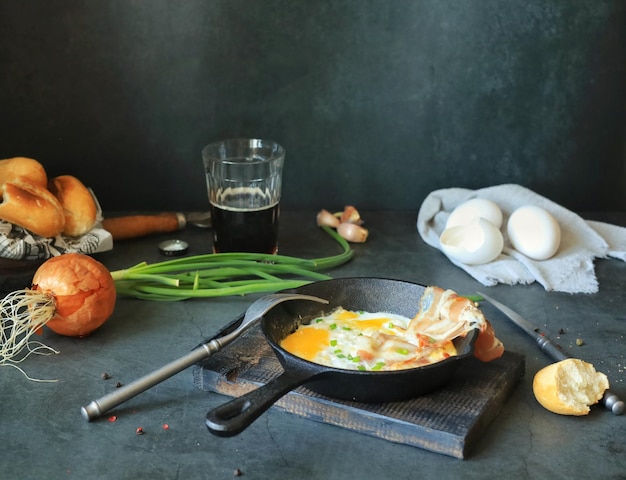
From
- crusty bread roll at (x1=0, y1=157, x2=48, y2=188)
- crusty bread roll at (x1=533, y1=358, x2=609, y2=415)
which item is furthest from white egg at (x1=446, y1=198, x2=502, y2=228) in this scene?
crusty bread roll at (x1=0, y1=157, x2=48, y2=188)

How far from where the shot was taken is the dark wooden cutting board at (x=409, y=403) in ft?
3.25

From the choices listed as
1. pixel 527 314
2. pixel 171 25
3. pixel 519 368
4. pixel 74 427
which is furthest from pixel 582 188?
pixel 74 427

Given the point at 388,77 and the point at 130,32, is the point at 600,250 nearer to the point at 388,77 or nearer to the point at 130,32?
the point at 388,77

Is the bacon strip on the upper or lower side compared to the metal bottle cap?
upper

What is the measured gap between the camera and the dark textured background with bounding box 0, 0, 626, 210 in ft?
5.86

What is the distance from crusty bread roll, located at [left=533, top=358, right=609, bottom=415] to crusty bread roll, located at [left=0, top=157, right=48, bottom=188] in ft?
3.31

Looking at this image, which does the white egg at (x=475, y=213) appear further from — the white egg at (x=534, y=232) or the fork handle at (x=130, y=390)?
the fork handle at (x=130, y=390)

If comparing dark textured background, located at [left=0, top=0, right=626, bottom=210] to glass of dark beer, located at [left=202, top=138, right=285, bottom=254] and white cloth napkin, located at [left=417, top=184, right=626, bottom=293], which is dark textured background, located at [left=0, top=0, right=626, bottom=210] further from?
glass of dark beer, located at [left=202, top=138, right=285, bottom=254]

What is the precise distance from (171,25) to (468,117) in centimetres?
71

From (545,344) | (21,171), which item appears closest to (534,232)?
(545,344)

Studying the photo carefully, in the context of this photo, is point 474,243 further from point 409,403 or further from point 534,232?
point 409,403

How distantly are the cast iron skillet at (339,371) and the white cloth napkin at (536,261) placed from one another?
1.27 ft

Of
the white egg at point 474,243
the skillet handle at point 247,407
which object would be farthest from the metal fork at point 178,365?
the white egg at point 474,243

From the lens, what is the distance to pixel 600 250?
5.56 ft
